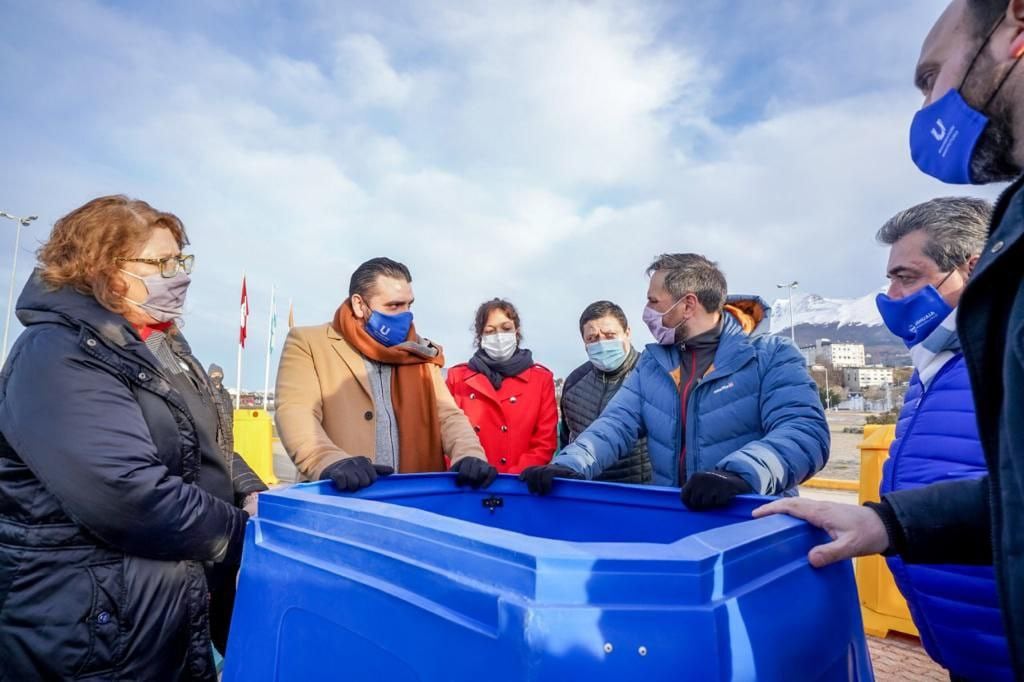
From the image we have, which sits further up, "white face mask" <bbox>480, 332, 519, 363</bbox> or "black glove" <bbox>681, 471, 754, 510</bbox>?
"white face mask" <bbox>480, 332, 519, 363</bbox>

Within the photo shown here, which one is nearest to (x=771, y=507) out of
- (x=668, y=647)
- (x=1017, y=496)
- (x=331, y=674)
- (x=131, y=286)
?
(x=1017, y=496)

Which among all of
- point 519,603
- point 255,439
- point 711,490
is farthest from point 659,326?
point 255,439

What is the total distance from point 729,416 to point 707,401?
0.11m

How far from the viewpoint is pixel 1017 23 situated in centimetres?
110

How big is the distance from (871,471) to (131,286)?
4379mm

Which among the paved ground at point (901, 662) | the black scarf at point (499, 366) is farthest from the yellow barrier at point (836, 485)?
the black scarf at point (499, 366)

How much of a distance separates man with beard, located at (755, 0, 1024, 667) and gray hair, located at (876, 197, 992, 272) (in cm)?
74

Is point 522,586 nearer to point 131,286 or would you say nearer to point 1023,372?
point 1023,372

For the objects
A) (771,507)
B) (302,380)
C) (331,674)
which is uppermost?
(302,380)

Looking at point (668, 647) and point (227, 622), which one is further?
point (227, 622)

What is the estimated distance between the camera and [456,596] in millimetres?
881

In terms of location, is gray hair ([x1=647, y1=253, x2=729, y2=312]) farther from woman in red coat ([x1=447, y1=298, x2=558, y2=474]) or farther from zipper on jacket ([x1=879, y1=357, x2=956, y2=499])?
woman in red coat ([x1=447, y1=298, x2=558, y2=474])

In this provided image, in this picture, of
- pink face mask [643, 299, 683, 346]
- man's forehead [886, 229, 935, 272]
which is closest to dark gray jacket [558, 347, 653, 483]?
pink face mask [643, 299, 683, 346]

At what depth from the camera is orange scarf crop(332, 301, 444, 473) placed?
2.83 m
